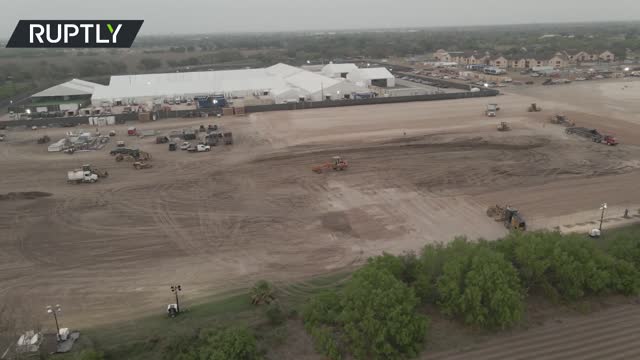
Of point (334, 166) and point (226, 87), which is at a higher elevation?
point (226, 87)

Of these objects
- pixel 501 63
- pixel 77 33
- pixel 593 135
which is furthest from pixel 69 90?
pixel 501 63

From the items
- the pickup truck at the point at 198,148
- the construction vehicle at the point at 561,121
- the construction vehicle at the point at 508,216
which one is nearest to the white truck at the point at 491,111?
the construction vehicle at the point at 561,121

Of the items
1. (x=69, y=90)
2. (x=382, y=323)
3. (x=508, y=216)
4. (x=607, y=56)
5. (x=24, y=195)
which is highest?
(x=607, y=56)

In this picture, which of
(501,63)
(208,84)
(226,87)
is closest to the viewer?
(226,87)

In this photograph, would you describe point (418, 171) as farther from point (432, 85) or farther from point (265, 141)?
point (432, 85)

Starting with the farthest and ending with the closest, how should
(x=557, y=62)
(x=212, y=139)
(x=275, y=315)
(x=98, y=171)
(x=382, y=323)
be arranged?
(x=557, y=62) < (x=212, y=139) < (x=98, y=171) < (x=275, y=315) < (x=382, y=323)

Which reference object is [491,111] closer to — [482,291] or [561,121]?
[561,121]
